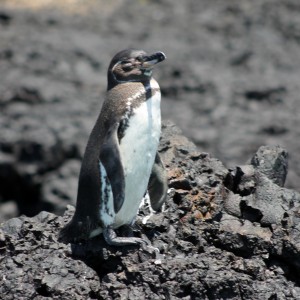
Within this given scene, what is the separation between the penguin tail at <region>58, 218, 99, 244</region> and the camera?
856 cm

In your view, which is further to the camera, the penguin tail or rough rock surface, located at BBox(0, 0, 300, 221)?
rough rock surface, located at BBox(0, 0, 300, 221)

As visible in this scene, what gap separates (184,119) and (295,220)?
25.7 feet

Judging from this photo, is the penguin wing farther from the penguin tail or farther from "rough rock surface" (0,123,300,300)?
"rough rock surface" (0,123,300,300)

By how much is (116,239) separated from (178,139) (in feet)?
5.68

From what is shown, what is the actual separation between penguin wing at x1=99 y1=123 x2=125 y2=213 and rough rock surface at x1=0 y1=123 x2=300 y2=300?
0.39 m

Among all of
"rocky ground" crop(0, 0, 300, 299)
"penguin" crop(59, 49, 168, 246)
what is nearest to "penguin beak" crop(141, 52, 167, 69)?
"penguin" crop(59, 49, 168, 246)

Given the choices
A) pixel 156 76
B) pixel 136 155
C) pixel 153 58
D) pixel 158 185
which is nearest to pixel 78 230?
pixel 136 155

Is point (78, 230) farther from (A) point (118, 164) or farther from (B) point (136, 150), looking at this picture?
(B) point (136, 150)

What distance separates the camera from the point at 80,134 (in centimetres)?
1526

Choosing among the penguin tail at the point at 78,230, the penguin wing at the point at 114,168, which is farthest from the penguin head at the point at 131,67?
the penguin tail at the point at 78,230

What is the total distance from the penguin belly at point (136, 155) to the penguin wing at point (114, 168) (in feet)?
0.28

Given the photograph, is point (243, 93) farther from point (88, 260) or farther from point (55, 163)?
point (88, 260)

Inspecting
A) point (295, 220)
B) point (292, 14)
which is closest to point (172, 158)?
point (295, 220)

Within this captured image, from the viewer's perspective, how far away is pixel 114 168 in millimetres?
8516
